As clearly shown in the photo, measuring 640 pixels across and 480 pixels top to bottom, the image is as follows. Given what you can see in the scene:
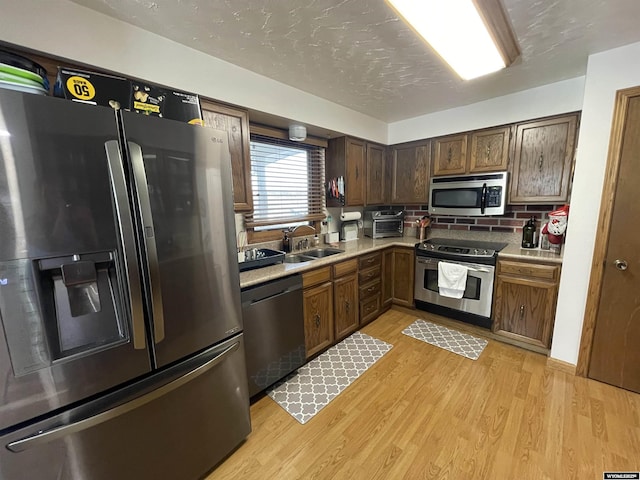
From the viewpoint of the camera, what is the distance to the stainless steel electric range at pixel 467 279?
2.56 meters

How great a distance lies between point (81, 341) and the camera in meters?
0.99

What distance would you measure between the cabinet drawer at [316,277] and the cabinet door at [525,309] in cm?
163

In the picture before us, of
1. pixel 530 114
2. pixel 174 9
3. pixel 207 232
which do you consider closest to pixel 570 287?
pixel 530 114

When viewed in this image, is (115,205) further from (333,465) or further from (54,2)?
(333,465)

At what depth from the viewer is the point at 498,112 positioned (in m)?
2.67

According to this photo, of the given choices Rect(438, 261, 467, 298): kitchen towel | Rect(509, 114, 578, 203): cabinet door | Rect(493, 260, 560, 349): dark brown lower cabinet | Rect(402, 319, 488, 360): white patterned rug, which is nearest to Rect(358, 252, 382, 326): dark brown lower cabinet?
Rect(402, 319, 488, 360): white patterned rug

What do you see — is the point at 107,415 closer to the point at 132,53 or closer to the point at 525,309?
the point at 132,53

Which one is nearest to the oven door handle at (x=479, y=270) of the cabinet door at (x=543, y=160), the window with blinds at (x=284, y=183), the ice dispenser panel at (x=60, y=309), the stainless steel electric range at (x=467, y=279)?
the stainless steel electric range at (x=467, y=279)

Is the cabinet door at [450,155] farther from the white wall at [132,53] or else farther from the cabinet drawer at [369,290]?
the white wall at [132,53]

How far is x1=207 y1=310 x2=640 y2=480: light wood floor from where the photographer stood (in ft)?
4.69

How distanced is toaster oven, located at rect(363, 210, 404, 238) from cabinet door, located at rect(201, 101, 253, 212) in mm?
1827

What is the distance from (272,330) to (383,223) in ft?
7.06

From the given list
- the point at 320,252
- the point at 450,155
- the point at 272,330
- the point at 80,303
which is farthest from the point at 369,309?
the point at 80,303

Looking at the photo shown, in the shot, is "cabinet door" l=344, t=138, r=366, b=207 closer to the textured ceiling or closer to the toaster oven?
the toaster oven
